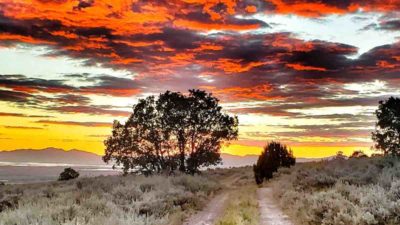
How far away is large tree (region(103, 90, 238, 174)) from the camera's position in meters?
52.6

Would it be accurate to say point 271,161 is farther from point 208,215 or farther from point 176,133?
point 208,215

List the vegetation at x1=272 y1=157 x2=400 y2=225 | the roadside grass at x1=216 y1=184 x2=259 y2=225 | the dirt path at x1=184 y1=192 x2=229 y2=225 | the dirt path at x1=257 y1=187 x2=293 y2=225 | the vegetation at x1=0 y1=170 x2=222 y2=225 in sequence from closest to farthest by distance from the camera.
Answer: the vegetation at x1=0 y1=170 x2=222 y2=225 < the vegetation at x1=272 y1=157 x2=400 y2=225 < the roadside grass at x1=216 y1=184 x2=259 y2=225 < the dirt path at x1=257 y1=187 x2=293 y2=225 < the dirt path at x1=184 y1=192 x2=229 y2=225

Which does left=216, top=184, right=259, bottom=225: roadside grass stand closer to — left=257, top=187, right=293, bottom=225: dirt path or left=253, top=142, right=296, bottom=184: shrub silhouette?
left=257, top=187, right=293, bottom=225: dirt path

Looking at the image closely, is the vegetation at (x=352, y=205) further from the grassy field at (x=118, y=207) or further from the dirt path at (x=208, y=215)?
the dirt path at (x=208, y=215)

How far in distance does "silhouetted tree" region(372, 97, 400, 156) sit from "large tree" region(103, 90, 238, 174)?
18755mm

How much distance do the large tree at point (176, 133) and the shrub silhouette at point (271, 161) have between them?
18.1ft

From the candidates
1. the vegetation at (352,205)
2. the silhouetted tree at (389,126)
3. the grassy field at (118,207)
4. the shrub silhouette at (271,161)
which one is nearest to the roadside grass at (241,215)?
the grassy field at (118,207)

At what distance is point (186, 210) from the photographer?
23.8 m

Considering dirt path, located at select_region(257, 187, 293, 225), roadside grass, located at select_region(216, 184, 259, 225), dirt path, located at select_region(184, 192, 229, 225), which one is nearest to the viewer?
roadside grass, located at select_region(216, 184, 259, 225)

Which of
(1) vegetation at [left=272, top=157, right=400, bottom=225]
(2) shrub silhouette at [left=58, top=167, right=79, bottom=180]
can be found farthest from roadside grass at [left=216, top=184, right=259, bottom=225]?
(2) shrub silhouette at [left=58, top=167, right=79, bottom=180]

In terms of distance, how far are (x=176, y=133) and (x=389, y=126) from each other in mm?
26763

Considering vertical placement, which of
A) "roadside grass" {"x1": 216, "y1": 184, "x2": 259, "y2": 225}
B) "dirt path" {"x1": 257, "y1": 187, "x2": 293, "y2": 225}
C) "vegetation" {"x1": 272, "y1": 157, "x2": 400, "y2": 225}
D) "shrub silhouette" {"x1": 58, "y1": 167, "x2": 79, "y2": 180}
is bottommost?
"shrub silhouette" {"x1": 58, "y1": 167, "x2": 79, "y2": 180}

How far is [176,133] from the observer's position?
52.8 metres

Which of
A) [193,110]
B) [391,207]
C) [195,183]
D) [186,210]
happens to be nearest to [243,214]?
[186,210]
